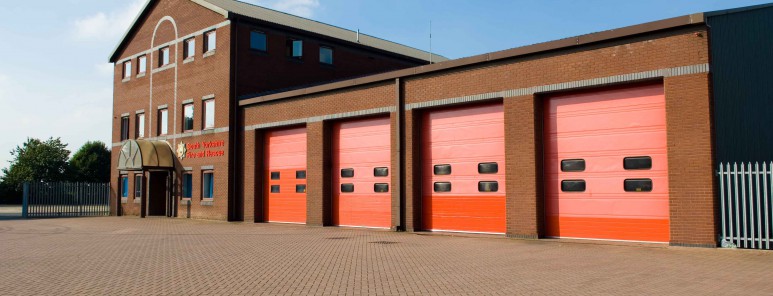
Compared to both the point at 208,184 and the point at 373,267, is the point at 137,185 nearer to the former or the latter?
the point at 208,184

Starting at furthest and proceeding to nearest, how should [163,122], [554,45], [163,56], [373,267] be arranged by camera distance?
Answer: [163,56] < [163,122] < [554,45] < [373,267]

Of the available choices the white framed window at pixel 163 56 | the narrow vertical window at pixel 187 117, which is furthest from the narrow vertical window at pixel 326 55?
the white framed window at pixel 163 56

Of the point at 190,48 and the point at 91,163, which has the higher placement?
the point at 190,48

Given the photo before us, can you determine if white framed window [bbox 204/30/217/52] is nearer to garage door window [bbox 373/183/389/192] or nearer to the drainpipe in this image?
garage door window [bbox 373/183/389/192]

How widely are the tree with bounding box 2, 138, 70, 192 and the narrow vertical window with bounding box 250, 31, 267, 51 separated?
180 feet

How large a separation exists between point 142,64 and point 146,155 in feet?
23.1

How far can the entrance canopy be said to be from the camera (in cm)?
Result: 2960

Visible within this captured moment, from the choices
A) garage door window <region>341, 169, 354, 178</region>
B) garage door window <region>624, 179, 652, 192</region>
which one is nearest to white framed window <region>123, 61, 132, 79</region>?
garage door window <region>341, 169, 354, 178</region>

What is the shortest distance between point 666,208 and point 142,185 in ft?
84.7

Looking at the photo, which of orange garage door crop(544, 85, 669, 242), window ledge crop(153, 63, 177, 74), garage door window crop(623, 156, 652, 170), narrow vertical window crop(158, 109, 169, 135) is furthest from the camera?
narrow vertical window crop(158, 109, 169, 135)

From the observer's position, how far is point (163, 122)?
32.2 metres

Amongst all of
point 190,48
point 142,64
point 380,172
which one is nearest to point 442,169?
point 380,172

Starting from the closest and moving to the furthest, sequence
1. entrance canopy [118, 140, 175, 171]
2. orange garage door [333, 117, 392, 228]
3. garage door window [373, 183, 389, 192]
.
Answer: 1. garage door window [373, 183, 389, 192]
2. orange garage door [333, 117, 392, 228]
3. entrance canopy [118, 140, 175, 171]

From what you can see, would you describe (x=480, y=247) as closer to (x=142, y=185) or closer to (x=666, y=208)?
(x=666, y=208)
